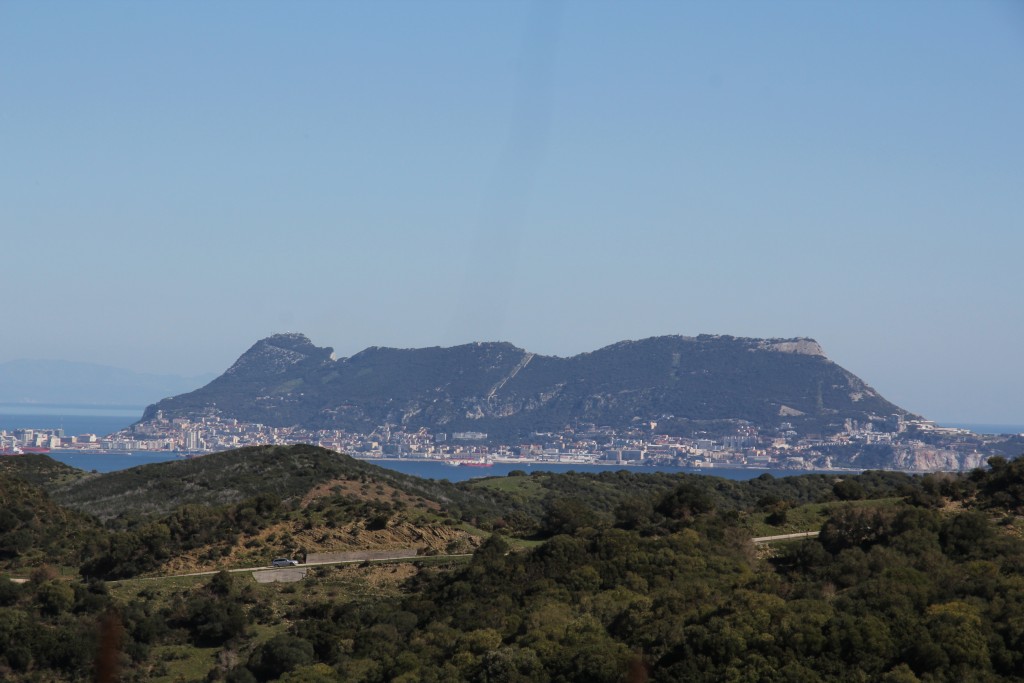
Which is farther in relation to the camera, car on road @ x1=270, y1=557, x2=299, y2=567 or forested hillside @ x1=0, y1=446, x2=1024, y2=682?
car on road @ x1=270, y1=557, x2=299, y2=567

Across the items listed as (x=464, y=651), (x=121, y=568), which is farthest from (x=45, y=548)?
(x=464, y=651)

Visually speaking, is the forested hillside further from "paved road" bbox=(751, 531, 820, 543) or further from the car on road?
the car on road

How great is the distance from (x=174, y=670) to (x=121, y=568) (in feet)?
35.8

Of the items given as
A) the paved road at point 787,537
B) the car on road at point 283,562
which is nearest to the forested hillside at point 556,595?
the paved road at point 787,537

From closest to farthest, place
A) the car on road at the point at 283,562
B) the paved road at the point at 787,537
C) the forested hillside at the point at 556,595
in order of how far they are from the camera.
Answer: the forested hillside at the point at 556,595, the paved road at the point at 787,537, the car on road at the point at 283,562

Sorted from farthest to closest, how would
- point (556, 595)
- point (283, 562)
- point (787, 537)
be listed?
point (283, 562) < point (787, 537) < point (556, 595)

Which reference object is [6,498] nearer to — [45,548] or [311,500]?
[45,548]

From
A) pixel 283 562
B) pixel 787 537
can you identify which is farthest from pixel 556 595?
pixel 283 562

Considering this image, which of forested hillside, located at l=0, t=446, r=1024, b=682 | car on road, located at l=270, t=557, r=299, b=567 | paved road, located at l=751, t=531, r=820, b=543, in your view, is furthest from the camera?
car on road, located at l=270, t=557, r=299, b=567

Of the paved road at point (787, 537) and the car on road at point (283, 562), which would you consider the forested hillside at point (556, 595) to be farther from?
the car on road at point (283, 562)

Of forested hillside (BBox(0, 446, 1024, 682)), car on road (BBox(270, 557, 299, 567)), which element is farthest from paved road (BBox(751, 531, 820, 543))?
car on road (BBox(270, 557, 299, 567))

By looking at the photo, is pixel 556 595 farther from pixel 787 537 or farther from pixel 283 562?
pixel 283 562

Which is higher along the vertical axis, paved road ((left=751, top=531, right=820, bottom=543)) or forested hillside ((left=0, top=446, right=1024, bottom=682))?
paved road ((left=751, top=531, right=820, bottom=543))

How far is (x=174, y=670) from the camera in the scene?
3688 centimetres
